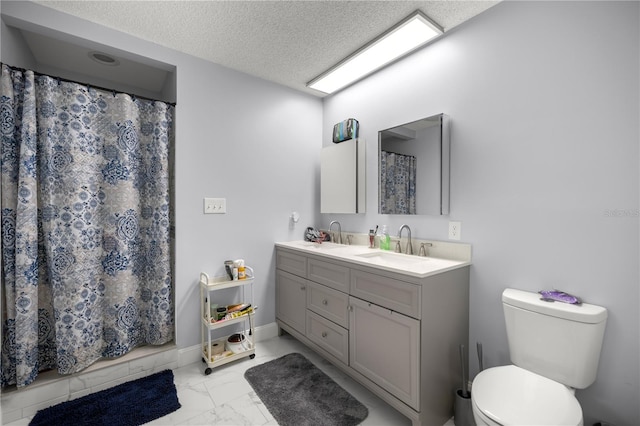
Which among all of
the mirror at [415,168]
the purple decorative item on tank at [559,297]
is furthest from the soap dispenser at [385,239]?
the purple decorative item on tank at [559,297]

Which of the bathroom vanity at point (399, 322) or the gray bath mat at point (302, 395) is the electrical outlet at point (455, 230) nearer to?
the bathroom vanity at point (399, 322)

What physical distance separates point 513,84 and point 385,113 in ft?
3.03

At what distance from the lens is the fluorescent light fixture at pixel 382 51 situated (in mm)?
1790

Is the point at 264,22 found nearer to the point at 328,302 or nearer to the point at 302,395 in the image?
the point at 328,302

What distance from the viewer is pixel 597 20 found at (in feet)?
4.32

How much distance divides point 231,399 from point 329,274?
1012mm

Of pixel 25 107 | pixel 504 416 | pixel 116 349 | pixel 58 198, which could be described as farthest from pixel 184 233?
pixel 504 416

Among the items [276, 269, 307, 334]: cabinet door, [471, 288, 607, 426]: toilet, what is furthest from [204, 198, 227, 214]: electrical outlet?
[471, 288, 607, 426]: toilet

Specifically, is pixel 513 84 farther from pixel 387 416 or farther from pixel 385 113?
pixel 387 416

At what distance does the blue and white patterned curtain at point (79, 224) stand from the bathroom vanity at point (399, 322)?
1.32 metres

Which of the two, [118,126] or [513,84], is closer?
[513,84]

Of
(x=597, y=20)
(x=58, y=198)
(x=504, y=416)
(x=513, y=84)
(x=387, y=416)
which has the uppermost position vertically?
(x=597, y=20)

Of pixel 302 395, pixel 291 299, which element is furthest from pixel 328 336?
pixel 291 299

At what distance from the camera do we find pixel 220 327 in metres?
2.23
